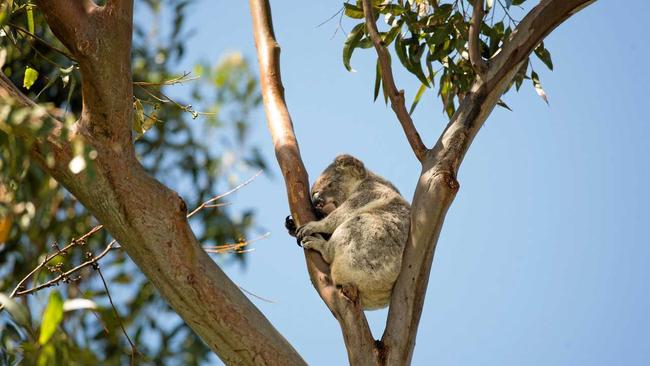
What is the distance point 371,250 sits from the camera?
156 inches

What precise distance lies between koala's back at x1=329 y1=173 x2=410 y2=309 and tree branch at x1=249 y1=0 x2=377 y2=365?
12 cm

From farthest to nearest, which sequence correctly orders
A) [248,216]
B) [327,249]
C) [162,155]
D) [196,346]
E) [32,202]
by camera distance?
[162,155] → [248,216] → [327,249] → [196,346] → [32,202]

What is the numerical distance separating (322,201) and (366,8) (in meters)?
1.21

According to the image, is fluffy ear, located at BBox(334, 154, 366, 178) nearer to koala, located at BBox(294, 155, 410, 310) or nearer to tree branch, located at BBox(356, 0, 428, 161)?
koala, located at BBox(294, 155, 410, 310)

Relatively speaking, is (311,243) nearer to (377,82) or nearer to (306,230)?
(306,230)

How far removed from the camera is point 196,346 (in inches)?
137

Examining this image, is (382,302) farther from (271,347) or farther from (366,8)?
(366,8)

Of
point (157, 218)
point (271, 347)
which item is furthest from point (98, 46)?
point (271, 347)

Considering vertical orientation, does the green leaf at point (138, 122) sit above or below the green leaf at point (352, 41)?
below

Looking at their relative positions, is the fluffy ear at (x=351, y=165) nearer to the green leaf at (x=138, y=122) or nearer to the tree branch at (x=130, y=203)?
the green leaf at (x=138, y=122)

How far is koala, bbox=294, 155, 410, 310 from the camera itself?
390 cm

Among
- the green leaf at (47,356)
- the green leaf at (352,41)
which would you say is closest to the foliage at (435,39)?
the green leaf at (352,41)

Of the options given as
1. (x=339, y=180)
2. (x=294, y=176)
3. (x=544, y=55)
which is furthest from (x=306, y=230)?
(x=544, y=55)

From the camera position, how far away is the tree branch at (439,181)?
3.37 m
